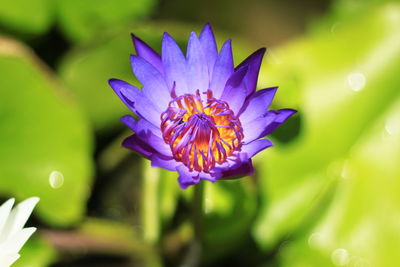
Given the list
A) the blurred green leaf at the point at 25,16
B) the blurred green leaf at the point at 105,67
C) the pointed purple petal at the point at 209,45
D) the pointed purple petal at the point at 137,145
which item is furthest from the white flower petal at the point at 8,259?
the blurred green leaf at the point at 25,16

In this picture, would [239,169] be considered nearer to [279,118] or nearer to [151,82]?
[279,118]

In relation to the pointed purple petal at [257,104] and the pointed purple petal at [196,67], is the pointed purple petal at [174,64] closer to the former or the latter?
the pointed purple petal at [196,67]

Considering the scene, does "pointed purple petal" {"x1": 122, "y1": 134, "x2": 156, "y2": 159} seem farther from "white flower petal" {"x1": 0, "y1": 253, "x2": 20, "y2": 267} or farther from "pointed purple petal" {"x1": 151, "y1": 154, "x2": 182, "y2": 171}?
"white flower petal" {"x1": 0, "y1": 253, "x2": 20, "y2": 267}

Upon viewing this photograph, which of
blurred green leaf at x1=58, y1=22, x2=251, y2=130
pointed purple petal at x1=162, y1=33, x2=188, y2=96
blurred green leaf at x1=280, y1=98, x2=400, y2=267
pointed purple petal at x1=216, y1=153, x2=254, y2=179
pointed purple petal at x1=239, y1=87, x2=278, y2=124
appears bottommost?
blurred green leaf at x1=280, y1=98, x2=400, y2=267

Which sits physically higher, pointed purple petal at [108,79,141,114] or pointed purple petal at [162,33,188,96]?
pointed purple petal at [162,33,188,96]

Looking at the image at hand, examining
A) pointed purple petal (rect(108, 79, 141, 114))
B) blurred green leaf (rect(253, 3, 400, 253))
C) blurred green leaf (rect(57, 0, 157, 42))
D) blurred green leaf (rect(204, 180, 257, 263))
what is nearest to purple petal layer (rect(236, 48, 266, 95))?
pointed purple petal (rect(108, 79, 141, 114))

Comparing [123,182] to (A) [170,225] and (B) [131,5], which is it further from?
(B) [131,5]
